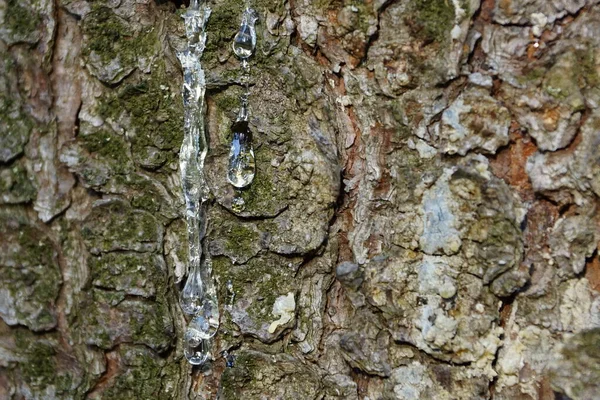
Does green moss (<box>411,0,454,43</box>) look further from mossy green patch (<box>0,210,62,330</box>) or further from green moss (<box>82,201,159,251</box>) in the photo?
mossy green patch (<box>0,210,62,330</box>)

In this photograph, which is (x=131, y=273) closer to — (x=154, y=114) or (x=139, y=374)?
(x=139, y=374)

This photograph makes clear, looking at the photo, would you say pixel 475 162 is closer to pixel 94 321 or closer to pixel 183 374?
pixel 183 374

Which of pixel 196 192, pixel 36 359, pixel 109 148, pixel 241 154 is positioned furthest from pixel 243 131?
pixel 36 359

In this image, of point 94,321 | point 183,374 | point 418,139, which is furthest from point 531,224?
point 94,321

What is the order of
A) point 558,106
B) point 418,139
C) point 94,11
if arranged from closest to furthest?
point 558,106 → point 418,139 → point 94,11

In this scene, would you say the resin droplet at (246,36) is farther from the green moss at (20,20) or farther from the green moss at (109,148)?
the green moss at (20,20)

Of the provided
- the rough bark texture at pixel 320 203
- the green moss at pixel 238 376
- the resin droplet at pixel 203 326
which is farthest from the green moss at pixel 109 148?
the green moss at pixel 238 376

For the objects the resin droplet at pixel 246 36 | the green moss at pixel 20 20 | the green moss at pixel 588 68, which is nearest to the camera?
the green moss at pixel 588 68
